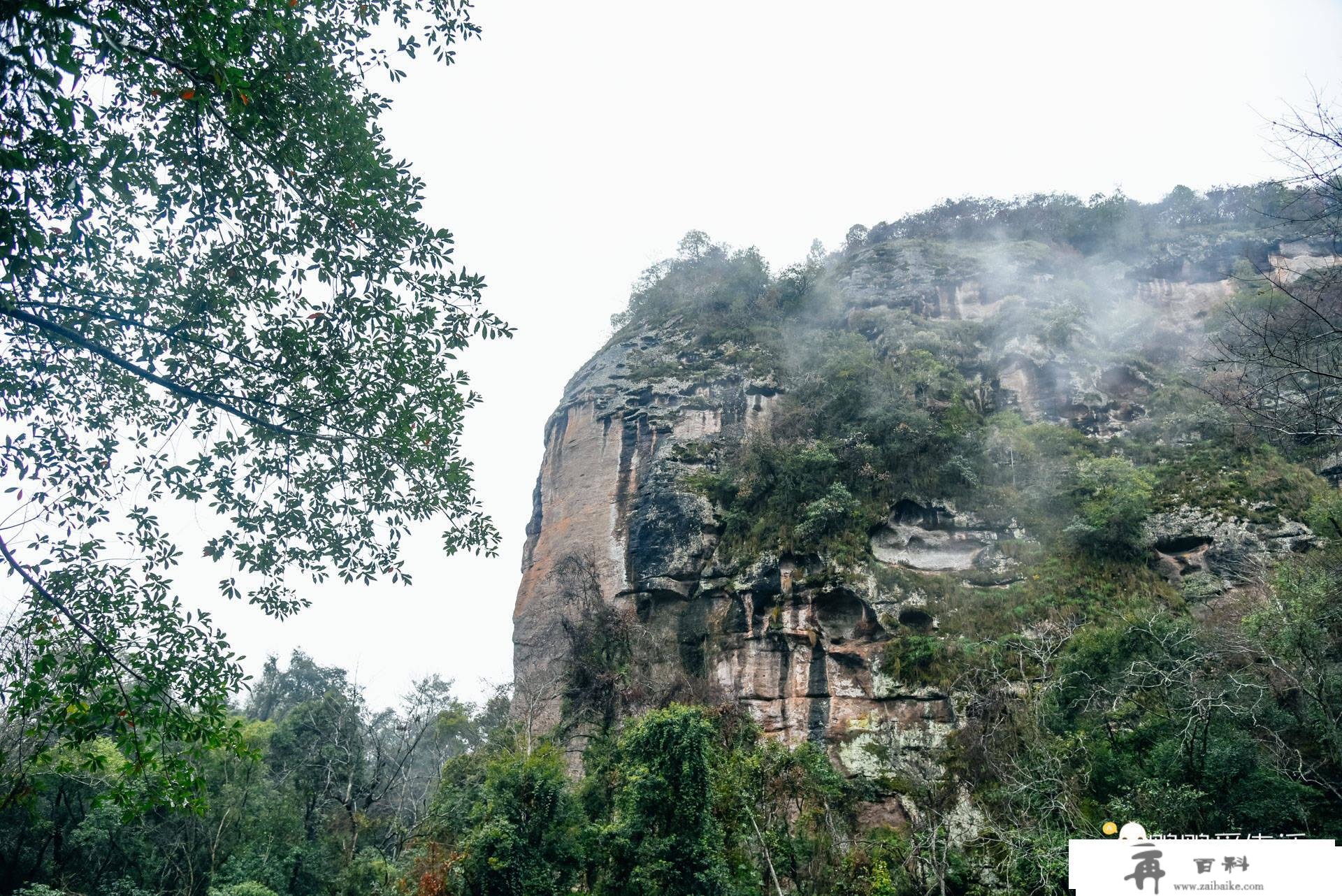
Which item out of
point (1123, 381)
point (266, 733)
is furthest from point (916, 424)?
point (266, 733)

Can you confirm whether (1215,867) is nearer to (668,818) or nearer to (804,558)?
(668,818)

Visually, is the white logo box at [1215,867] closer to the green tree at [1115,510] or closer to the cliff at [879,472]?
the cliff at [879,472]

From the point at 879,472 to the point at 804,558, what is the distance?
332 centimetres

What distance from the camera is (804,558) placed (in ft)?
59.9

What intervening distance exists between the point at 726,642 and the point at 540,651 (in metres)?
5.81

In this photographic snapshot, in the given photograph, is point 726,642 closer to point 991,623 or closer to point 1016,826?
point 991,623

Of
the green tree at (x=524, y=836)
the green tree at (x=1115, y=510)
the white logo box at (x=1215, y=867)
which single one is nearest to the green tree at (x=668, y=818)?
the green tree at (x=524, y=836)

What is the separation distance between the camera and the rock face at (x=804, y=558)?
16.3m

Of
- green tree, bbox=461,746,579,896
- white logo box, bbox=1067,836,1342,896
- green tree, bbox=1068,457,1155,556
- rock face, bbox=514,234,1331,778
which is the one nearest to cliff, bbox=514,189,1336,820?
rock face, bbox=514,234,1331,778

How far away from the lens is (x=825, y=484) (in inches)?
779

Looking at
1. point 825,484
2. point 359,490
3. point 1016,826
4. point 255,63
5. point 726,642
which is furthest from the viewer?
point 825,484

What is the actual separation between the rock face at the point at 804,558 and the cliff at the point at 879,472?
2.7 inches

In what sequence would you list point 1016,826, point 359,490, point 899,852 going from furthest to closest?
point 899,852
point 1016,826
point 359,490

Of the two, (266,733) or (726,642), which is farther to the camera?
(266,733)
